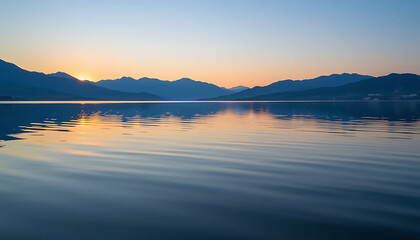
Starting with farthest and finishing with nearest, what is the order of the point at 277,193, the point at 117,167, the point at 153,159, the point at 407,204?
the point at 153,159
the point at 117,167
the point at 277,193
the point at 407,204

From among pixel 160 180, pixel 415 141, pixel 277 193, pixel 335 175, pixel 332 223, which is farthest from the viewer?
pixel 415 141

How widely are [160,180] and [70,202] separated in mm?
3758

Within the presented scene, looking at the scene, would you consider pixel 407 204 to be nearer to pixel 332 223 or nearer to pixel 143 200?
pixel 332 223

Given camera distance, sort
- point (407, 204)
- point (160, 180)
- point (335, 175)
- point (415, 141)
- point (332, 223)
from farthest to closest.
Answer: point (415, 141)
point (335, 175)
point (160, 180)
point (407, 204)
point (332, 223)

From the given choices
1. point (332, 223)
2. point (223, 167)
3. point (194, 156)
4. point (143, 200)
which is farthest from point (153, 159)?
point (332, 223)

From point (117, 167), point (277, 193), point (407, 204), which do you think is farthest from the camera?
point (117, 167)

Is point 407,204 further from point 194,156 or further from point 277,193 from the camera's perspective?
point 194,156

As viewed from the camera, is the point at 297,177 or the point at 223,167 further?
the point at 223,167

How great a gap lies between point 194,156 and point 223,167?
346 centimetres

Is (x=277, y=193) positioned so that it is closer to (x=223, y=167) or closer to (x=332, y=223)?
(x=332, y=223)

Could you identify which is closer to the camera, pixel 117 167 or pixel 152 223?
pixel 152 223

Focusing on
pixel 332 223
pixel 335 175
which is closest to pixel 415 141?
pixel 335 175

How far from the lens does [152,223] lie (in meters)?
8.77

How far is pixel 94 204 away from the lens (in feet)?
34.0
